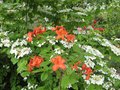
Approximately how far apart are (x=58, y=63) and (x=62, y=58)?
0.14 m

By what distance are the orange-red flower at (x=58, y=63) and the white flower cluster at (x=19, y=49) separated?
0.38 meters

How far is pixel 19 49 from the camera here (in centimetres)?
305

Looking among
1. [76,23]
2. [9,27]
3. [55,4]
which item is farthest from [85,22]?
[9,27]

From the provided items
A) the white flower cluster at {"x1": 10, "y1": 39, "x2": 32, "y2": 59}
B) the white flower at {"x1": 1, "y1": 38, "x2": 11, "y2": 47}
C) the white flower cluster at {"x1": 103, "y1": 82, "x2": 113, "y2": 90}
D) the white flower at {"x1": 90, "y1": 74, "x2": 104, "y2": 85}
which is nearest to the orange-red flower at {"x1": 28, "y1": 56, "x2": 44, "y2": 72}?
the white flower cluster at {"x1": 10, "y1": 39, "x2": 32, "y2": 59}

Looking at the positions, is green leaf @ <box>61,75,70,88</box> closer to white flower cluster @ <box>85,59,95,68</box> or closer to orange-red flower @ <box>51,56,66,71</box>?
orange-red flower @ <box>51,56,66,71</box>

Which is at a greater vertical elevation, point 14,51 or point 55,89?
point 14,51

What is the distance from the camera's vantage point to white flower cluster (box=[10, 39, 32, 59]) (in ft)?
9.80

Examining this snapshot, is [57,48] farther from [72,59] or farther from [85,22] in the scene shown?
[85,22]

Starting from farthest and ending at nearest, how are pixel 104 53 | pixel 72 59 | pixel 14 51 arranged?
pixel 104 53
pixel 14 51
pixel 72 59

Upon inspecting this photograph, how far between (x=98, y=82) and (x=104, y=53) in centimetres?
52

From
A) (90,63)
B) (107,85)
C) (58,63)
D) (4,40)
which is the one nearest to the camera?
(58,63)

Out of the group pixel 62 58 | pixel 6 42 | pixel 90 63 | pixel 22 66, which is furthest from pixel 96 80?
pixel 6 42

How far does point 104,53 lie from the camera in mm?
3316

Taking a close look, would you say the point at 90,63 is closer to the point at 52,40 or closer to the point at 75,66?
the point at 75,66
